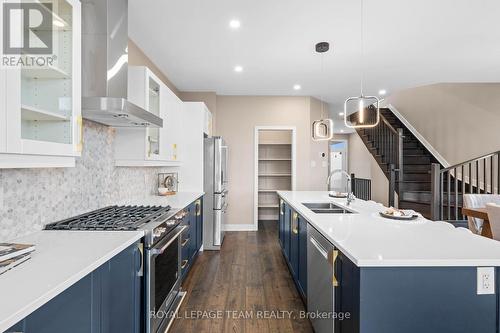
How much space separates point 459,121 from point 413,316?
5.65 m

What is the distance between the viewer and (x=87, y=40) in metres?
1.87

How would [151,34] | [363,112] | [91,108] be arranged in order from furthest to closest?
[151,34]
[363,112]
[91,108]

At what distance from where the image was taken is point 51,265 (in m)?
1.12

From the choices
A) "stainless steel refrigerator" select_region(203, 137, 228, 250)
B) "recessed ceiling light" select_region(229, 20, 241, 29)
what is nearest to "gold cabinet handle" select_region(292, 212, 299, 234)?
"stainless steel refrigerator" select_region(203, 137, 228, 250)

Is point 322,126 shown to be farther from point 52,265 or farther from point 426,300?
point 52,265

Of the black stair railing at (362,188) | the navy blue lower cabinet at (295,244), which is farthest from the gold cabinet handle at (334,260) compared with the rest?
the black stair railing at (362,188)

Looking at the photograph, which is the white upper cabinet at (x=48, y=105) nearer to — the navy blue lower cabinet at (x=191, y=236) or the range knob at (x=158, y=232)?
the range knob at (x=158, y=232)

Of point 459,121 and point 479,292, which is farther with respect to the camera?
point 459,121

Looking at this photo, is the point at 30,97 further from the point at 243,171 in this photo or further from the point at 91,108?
the point at 243,171

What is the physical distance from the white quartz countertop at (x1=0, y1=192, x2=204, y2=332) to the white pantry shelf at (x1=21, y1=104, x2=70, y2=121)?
659mm

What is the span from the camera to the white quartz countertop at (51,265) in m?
0.83

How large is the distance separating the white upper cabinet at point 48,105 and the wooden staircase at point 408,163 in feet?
16.2

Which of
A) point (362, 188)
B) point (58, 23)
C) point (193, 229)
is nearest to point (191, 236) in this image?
point (193, 229)

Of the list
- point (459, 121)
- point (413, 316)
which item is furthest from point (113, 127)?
point (459, 121)
